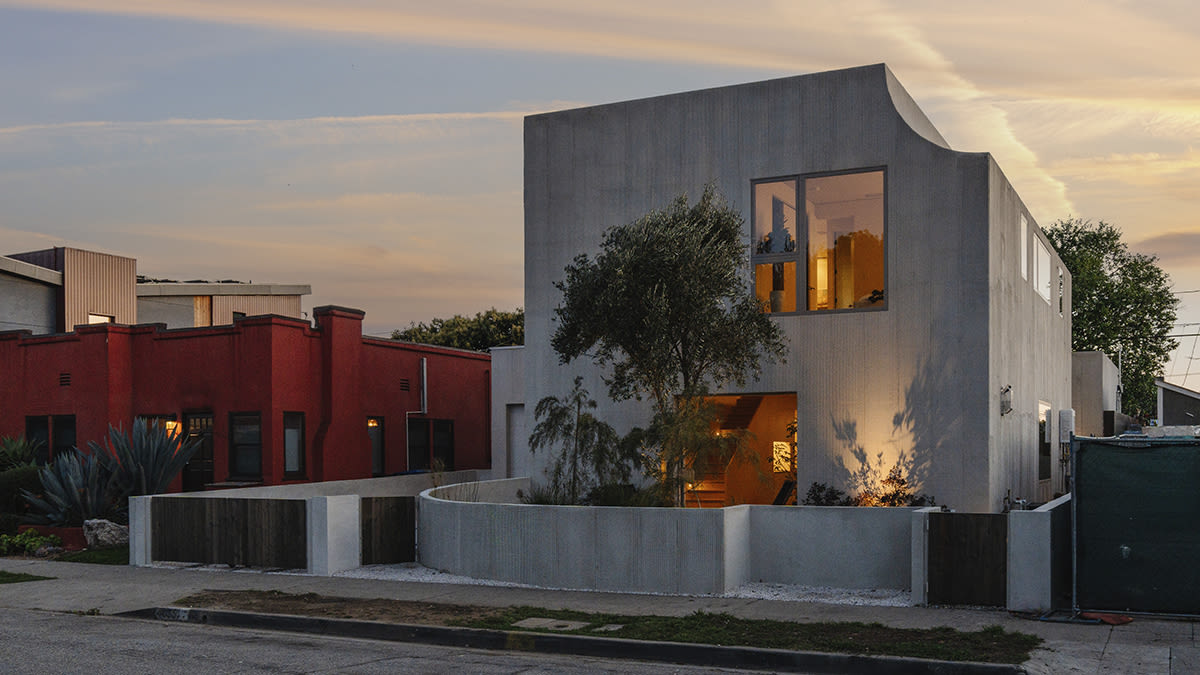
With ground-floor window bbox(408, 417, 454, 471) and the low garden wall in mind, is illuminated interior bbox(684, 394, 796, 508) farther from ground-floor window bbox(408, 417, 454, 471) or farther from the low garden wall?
ground-floor window bbox(408, 417, 454, 471)

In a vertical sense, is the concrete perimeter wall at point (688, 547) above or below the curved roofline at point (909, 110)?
below

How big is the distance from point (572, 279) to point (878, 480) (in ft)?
19.8

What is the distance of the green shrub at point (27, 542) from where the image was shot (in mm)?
20000

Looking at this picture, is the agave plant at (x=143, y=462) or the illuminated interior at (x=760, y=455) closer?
the agave plant at (x=143, y=462)

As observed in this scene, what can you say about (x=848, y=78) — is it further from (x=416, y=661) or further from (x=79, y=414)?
(x=79, y=414)

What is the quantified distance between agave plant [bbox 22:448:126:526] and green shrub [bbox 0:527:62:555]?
0.40m

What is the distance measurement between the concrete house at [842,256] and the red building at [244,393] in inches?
270

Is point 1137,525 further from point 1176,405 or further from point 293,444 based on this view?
point 1176,405

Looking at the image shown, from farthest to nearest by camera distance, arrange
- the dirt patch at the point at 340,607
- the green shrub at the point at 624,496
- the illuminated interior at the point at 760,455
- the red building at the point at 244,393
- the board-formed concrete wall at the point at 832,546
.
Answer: the red building at the point at 244,393
the illuminated interior at the point at 760,455
the green shrub at the point at 624,496
the board-formed concrete wall at the point at 832,546
the dirt patch at the point at 340,607

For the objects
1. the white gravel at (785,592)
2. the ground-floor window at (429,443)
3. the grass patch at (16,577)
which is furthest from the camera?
the ground-floor window at (429,443)

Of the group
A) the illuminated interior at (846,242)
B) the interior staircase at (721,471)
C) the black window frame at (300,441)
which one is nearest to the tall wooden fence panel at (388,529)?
the interior staircase at (721,471)

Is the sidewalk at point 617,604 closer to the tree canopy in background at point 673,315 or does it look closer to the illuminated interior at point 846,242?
the tree canopy in background at point 673,315

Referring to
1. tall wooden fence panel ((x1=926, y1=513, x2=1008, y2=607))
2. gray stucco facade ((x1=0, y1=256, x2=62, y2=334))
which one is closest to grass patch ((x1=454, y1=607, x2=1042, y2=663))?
tall wooden fence panel ((x1=926, y1=513, x2=1008, y2=607))

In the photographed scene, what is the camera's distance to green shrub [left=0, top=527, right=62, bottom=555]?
20.0m
